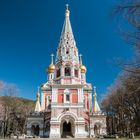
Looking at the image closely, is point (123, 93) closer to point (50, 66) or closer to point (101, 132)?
point (101, 132)

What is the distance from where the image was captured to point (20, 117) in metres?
53.4

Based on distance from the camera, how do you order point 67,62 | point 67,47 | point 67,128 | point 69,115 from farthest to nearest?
point 67,47
point 67,62
point 67,128
point 69,115

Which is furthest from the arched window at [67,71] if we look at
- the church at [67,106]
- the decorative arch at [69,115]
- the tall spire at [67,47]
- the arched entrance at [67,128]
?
the arched entrance at [67,128]

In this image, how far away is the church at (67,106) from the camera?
35.9 m

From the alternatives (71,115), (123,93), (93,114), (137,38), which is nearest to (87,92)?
(93,114)

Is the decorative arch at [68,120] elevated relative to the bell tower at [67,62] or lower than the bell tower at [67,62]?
lower

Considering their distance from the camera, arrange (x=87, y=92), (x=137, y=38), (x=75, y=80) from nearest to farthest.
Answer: (x=137, y=38), (x=75, y=80), (x=87, y=92)

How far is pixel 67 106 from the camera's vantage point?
36656 mm

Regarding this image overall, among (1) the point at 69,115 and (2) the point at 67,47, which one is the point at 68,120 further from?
(2) the point at 67,47

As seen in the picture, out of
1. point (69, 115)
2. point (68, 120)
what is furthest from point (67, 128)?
point (69, 115)

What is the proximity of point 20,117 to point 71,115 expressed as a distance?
21840 millimetres

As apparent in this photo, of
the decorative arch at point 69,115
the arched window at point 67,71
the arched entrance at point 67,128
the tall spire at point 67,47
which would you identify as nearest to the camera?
the decorative arch at point 69,115

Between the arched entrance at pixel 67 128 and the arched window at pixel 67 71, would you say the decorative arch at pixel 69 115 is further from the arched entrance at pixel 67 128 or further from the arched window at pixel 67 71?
the arched window at pixel 67 71

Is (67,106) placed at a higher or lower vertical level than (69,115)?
higher
